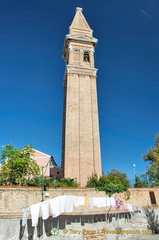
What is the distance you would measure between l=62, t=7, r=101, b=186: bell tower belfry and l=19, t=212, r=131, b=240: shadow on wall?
23.4ft

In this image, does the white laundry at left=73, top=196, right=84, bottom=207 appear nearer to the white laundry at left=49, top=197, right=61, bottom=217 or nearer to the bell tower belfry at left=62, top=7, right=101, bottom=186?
the white laundry at left=49, top=197, right=61, bottom=217

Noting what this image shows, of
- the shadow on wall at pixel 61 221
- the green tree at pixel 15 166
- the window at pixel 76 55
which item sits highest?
the window at pixel 76 55

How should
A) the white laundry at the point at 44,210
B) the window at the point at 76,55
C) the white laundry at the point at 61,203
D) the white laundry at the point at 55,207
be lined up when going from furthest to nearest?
the window at the point at 76,55 → the white laundry at the point at 61,203 → the white laundry at the point at 55,207 → the white laundry at the point at 44,210

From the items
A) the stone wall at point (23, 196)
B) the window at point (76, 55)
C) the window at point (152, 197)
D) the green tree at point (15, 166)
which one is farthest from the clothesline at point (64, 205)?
the window at point (76, 55)

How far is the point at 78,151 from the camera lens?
24.8m

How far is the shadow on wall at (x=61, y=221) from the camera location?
12408 millimetres

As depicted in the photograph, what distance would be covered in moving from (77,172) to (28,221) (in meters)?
11.6

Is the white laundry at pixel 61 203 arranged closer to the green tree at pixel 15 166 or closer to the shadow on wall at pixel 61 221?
the shadow on wall at pixel 61 221

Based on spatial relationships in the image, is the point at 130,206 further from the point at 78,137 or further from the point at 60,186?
the point at 78,137

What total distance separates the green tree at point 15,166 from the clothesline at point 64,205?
6824 millimetres

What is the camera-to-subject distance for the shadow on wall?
488 inches

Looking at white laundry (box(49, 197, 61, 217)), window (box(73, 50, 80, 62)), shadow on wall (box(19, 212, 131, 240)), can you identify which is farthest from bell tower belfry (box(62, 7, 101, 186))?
white laundry (box(49, 197, 61, 217))

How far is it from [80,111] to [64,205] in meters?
15.9

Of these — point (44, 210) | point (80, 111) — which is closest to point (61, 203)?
point (44, 210)
